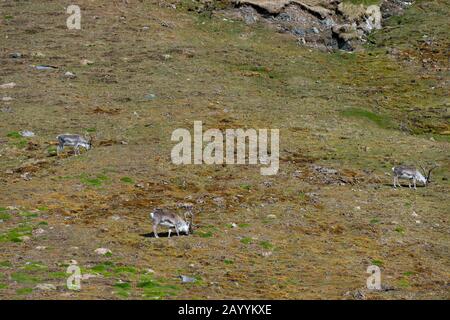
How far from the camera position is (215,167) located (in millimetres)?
38906

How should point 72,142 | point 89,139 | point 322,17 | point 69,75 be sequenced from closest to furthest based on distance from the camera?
1. point 72,142
2. point 89,139
3. point 69,75
4. point 322,17

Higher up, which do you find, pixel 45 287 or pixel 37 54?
pixel 45 287

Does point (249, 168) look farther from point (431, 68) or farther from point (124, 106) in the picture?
point (431, 68)

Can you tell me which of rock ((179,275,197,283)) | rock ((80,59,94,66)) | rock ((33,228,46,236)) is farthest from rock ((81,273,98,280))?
rock ((80,59,94,66))

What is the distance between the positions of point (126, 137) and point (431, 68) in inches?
1140

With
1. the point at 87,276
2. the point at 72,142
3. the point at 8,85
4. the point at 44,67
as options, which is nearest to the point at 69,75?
the point at 44,67

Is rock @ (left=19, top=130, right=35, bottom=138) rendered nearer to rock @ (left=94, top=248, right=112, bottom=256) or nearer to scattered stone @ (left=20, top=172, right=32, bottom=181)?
scattered stone @ (left=20, top=172, right=32, bottom=181)

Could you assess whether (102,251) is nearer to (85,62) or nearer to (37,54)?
(85,62)

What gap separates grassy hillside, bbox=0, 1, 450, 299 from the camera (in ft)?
82.4

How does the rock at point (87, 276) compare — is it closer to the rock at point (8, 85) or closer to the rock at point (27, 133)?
the rock at point (27, 133)

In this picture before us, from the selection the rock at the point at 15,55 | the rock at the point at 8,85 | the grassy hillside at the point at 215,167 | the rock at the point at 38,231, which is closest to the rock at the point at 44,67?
the grassy hillside at the point at 215,167

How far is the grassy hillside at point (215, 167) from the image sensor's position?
25.1 m

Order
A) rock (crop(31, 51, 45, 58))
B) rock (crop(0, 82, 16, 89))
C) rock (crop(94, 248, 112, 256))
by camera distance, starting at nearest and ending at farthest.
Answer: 1. rock (crop(94, 248, 112, 256))
2. rock (crop(0, 82, 16, 89))
3. rock (crop(31, 51, 45, 58))

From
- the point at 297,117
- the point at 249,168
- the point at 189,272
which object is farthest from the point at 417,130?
the point at 189,272
